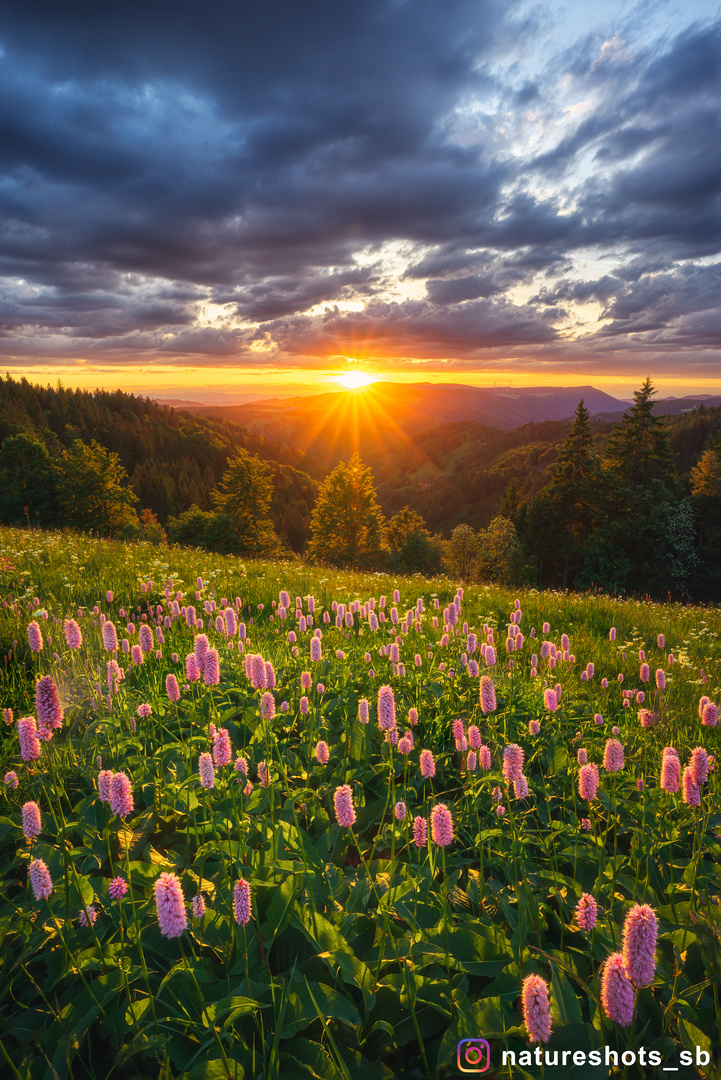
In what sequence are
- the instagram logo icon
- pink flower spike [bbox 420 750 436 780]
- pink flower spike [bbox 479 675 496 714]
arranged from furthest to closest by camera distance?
pink flower spike [bbox 479 675 496 714]
pink flower spike [bbox 420 750 436 780]
the instagram logo icon

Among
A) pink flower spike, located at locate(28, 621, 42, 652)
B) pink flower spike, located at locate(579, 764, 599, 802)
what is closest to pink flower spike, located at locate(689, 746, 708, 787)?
pink flower spike, located at locate(579, 764, 599, 802)

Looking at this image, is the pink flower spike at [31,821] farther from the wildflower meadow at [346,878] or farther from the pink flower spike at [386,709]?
the pink flower spike at [386,709]

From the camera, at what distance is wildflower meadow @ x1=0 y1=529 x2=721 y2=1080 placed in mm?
1846

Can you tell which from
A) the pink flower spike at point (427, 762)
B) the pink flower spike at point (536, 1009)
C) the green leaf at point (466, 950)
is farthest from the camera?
the pink flower spike at point (427, 762)

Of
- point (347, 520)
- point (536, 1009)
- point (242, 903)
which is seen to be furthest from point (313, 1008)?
point (347, 520)

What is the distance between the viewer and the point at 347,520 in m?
58.7

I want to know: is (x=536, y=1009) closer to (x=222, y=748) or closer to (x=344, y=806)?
(x=344, y=806)

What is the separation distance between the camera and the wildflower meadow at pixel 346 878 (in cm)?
185

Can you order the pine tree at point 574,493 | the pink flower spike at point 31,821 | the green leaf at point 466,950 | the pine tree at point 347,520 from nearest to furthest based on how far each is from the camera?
the pink flower spike at point 31,821
the green leaf at point 466,950
the pine tree at point 574,493
the pine tree at point 347,520

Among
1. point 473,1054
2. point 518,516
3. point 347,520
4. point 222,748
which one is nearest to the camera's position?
point 473,1054

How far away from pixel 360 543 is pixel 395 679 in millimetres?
53414

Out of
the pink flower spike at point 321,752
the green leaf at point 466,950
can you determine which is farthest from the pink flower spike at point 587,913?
the pink flower spike at point 321,752

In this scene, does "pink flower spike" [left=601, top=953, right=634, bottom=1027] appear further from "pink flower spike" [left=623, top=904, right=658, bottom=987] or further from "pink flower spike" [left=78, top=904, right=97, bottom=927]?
"pink flower spike" [left=78, top=904, right=97, bottom=927]

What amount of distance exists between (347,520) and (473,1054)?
57123 mm
